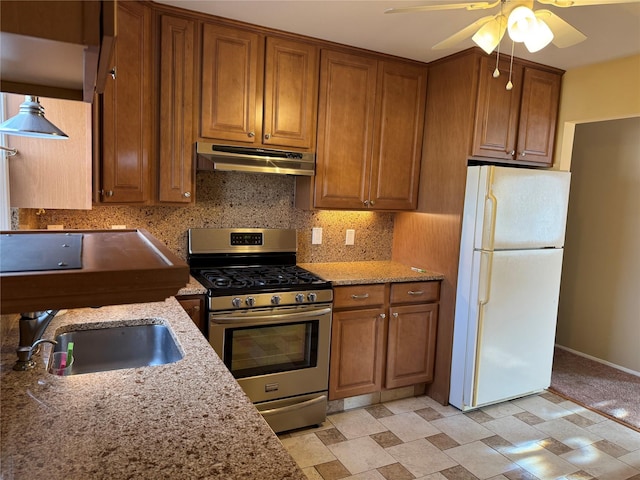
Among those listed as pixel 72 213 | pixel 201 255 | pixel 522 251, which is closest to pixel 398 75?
pixel 522 251

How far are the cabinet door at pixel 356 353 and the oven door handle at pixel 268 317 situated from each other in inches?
6.5

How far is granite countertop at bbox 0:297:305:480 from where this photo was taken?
86 centimetres

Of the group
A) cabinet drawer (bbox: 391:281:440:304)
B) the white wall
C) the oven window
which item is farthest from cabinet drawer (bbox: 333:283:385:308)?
the white wall

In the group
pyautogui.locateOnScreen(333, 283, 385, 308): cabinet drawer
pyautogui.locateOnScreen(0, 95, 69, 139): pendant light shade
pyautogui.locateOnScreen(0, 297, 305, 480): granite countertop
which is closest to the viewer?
pyautogui.locateOnScreen(0, 297, 305, 480): granite countertop

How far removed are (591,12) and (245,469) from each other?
103 inches

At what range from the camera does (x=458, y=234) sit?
3.00 m

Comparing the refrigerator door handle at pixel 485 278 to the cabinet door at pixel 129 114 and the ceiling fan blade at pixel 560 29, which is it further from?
the cabinet door at pixel 129 114

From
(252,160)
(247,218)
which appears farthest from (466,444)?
(252,160)

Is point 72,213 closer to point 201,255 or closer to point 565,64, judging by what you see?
point 201,255

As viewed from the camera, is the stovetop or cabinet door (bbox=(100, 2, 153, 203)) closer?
cabinet door (bbox=(100, 2, 153, 203))

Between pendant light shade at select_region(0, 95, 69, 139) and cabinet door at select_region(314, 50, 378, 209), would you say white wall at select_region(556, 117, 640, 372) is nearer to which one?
cabinet door at select_region(314, 50, 378, 209)

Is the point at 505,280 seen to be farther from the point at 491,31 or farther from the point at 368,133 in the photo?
the point at 491,31

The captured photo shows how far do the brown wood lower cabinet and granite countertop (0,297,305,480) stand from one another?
1590mm

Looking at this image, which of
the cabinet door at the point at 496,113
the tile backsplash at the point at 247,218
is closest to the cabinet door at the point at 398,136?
the tile backsplash at the point at 247,218
